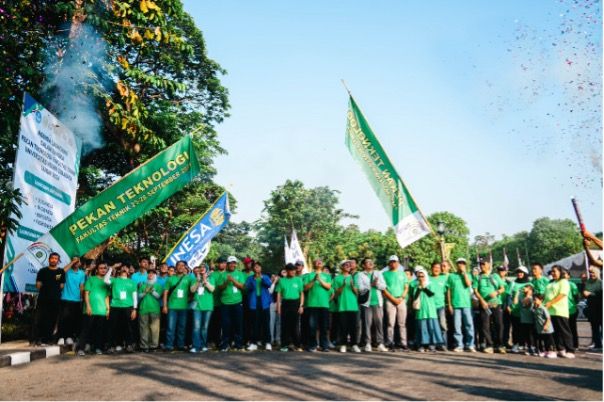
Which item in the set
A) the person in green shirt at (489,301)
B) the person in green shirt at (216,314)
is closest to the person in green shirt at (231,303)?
the person in green shirt at (216,314)

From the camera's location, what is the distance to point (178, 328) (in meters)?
9.62

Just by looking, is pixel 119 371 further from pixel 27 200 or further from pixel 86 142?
pixel 86 142

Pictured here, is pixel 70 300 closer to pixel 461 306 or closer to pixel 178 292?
pixel 178 292

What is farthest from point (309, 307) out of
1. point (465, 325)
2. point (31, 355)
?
point (31, 355)

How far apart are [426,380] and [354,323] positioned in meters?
3.80

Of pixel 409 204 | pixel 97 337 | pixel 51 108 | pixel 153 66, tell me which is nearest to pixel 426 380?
pixel 409 204

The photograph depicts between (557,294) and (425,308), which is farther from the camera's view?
(425,308)

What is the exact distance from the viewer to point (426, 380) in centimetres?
595

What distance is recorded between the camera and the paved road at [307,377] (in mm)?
5242

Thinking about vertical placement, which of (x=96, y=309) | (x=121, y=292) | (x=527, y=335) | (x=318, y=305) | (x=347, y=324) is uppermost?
(x=121, y=292)

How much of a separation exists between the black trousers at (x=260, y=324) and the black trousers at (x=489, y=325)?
4.15 meters

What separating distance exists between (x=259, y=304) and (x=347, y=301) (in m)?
1.88

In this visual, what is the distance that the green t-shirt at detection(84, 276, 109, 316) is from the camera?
366 inches

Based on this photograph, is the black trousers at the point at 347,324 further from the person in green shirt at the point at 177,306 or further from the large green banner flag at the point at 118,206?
the large green banner flag at the point at 118,206
